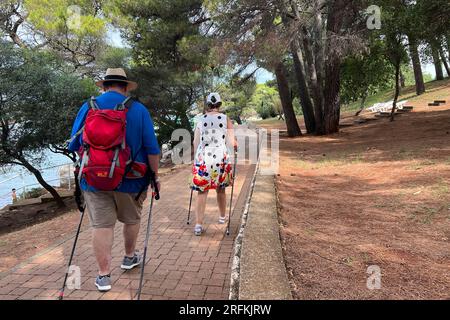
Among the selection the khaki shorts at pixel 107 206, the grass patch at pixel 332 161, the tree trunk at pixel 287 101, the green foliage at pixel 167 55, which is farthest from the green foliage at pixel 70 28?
the khaki shorts at pixel 107 206

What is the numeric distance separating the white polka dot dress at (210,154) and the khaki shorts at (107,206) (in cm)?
127

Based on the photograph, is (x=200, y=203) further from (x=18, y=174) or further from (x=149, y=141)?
(x=18, y=174)

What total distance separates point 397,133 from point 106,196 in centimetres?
1257

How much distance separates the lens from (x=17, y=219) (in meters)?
10.9

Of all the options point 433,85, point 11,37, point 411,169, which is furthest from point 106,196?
point 433,85

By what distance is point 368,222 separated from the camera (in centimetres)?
442

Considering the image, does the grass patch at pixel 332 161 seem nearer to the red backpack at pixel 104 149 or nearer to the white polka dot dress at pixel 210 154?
the white polka dot dress at pixel 210 154

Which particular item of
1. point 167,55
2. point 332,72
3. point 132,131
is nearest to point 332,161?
point 332,72

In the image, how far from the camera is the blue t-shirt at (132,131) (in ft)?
9.34

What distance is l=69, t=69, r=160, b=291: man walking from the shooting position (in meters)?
2.68

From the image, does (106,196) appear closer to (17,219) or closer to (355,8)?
(17,219)

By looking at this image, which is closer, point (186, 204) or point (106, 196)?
point (106, 196)

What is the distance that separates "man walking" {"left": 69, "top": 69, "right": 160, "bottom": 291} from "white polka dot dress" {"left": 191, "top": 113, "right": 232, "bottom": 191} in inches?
47.9

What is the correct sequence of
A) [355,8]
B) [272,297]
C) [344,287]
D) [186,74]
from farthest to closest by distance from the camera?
[186,74] → [355,8] → [344,287] → [272,297]
